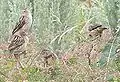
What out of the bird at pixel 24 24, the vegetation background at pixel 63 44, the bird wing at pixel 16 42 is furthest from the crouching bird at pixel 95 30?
the bird wing at pixel 16 42

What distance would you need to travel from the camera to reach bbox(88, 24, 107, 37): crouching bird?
5.84m

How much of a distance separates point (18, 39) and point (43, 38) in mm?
1131

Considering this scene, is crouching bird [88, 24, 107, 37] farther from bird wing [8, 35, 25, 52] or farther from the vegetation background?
bird wing [8, 35, 25, 52]

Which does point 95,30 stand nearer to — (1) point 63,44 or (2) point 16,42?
(1) point 63,44

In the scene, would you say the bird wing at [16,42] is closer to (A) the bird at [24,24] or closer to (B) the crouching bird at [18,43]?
(B) the crouching bird at [18,43]

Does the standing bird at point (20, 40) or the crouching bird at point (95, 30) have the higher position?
the standing bird at point (20, 40)

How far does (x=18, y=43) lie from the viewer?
565cm

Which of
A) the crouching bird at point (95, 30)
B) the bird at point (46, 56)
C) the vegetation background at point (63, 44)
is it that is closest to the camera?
the vegetation background at point (63, 44)

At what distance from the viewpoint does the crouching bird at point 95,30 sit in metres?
5.84

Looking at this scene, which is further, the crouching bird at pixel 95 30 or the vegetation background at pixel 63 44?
the crouching bird at pixel 95 30

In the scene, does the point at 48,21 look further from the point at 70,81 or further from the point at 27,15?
the point at 70,81

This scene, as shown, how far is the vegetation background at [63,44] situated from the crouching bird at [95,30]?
3.6 inches

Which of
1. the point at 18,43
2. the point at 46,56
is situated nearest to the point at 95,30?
the point at 46,56

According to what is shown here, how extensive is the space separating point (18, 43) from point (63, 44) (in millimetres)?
1217
